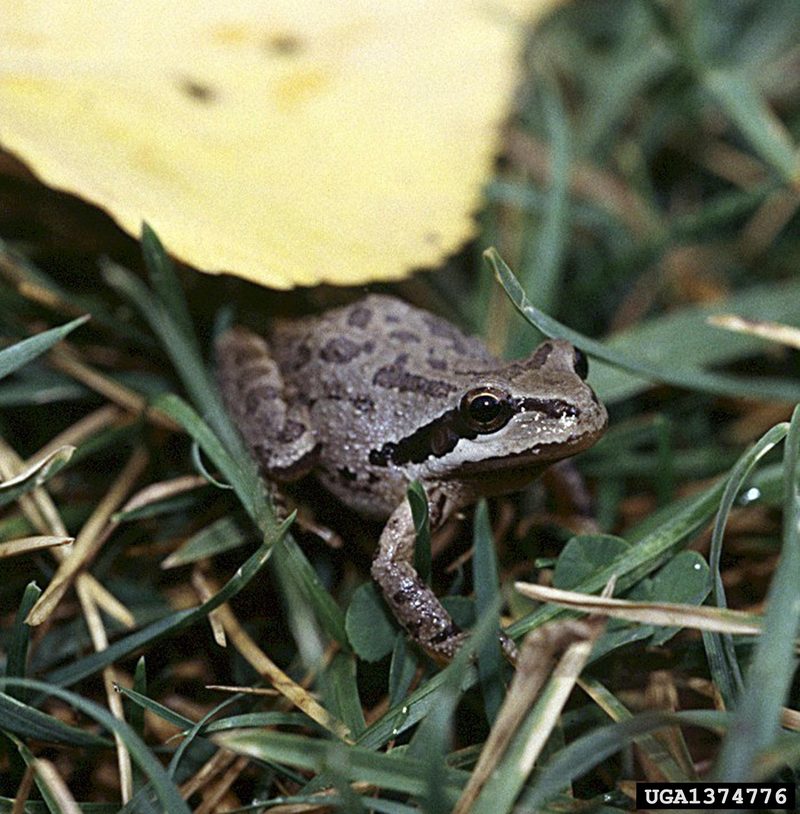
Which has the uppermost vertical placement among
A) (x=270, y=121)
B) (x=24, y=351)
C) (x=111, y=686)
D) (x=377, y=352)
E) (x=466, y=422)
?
(x=270, y=121)

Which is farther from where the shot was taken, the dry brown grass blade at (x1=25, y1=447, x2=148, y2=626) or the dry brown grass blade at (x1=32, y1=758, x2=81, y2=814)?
the dry brown grass blade at (x1=25, y1=447, x2=148, y2=626)

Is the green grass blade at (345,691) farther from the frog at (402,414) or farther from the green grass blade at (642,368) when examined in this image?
the green grass blade at (642,368)

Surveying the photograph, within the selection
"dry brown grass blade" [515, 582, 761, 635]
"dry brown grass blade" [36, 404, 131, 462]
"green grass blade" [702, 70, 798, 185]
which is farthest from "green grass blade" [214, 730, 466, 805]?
"green grass blade" [702, 70, 798, 185]

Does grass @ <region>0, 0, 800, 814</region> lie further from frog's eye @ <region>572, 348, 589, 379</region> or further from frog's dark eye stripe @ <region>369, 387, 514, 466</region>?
frog's dark eye stripe @ <region>369, 387, 514, 466</region>

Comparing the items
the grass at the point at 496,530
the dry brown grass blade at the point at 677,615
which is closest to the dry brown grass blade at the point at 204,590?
the grass at the point at 496,530

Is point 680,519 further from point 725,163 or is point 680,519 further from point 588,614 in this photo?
point 725,163

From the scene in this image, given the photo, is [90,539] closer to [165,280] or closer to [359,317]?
Result: [165,280]

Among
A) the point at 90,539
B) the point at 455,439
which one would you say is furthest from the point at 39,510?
the point at 455,439
